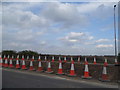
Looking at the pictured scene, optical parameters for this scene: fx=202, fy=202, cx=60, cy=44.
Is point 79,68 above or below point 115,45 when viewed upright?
below

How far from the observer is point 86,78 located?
12.3m

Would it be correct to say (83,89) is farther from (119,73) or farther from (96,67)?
(96,67)

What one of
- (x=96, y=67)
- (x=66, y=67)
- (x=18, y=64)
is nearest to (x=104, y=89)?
(x=96, y=67)

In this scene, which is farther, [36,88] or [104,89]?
[104,89]

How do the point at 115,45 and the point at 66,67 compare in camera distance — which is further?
the point at 115,45

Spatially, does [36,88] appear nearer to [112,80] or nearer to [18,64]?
[112,80]

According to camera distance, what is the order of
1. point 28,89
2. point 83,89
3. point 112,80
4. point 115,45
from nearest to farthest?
1. point 28,89
2. point 83,89
3. point 112,80
4. point 115,45

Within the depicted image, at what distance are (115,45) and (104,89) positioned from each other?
54.3 feet

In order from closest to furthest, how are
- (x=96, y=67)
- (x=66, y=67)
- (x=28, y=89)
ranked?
1. (x=28, y=89)
2. (x=96, y=67)
3. (x=66, y=67)

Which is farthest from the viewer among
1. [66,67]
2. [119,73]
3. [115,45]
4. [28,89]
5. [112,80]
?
[115,45]

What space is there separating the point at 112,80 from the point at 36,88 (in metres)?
5.59

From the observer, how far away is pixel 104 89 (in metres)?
8.93

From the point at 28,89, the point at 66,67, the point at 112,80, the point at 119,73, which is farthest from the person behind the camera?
the point at 66,67

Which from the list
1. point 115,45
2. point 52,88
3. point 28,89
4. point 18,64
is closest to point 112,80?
point 52,88
